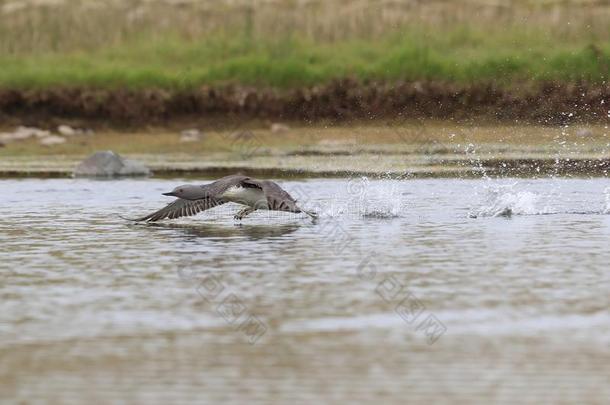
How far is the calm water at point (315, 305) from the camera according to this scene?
7574mm

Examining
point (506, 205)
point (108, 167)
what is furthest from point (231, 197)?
point (108, 167)

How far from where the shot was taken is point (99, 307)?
Answer: 9688 millimetres

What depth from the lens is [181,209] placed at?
15.1 metres

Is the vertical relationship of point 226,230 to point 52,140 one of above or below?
below

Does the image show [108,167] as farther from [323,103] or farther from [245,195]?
[245,195]

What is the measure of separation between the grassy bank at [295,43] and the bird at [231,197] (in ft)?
36.5

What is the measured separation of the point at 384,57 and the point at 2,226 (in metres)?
13.0

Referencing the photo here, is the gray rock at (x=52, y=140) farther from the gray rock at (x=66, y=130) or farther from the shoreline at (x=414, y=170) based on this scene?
the shoreline at (x=414, y=170)

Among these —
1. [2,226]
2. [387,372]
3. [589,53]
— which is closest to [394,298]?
[387,372]

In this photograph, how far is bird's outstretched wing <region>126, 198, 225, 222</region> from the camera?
14984mm

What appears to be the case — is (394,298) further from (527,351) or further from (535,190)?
(535,190)

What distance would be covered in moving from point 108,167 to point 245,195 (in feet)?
24.0

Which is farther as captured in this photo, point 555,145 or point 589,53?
point 589,53

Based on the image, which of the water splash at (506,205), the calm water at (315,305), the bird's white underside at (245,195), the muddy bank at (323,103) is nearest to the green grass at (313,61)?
the muddy bank at (323,103)
